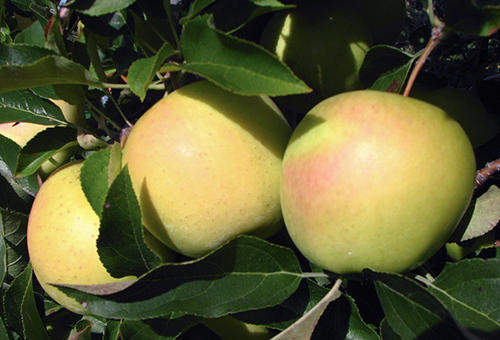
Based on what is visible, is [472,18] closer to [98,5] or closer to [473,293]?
[473,293]

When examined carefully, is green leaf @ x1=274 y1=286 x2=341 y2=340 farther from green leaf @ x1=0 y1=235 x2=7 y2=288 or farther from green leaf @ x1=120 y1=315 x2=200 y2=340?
green leaf @ x1=0 y1=235 x2=7 y2=288

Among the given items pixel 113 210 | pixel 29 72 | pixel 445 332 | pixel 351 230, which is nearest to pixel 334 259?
pixel 351 230

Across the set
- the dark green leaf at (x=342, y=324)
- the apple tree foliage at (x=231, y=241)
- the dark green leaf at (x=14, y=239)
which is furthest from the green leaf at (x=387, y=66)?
the dark green leaf at (x=14, y=239)

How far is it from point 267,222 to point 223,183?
16 cm

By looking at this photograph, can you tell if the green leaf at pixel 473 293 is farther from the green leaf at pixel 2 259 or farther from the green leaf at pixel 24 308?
the green leaf at pixel 2 259

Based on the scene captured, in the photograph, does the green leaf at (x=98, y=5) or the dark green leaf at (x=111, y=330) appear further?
the dark green leaf at (x=111, y=330)

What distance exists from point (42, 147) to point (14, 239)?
1.34 feet

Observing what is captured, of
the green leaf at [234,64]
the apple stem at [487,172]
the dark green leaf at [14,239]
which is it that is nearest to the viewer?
the green leaf at [234,64]

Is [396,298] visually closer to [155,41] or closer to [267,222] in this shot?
[267,222]

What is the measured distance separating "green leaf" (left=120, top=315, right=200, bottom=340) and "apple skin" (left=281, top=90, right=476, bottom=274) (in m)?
0.37

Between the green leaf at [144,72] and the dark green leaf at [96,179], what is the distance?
0.24 meters

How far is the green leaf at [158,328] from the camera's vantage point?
2.94 feet

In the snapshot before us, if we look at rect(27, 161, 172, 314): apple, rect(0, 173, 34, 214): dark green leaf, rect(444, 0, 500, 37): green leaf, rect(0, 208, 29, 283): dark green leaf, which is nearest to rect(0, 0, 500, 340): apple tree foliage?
rect(444, 0, 500, 37): green leaf


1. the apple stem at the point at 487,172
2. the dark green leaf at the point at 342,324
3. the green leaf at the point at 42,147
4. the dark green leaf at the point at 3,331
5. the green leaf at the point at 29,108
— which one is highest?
the green leaf at the point at 29,108
